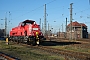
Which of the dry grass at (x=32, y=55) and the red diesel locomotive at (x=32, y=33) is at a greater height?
the red diesel locomotive at (x=32, y=33)

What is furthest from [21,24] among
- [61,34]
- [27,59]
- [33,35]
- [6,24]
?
[61,34]

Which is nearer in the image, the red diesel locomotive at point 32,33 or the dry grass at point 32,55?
the dry grass at point 32,55

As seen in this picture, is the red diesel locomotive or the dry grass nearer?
the dry grass

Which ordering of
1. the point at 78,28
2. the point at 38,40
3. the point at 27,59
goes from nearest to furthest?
the point at 27,59, the point at 38,40, the point at 78,28

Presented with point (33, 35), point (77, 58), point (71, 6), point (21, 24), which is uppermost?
point (71, 6)

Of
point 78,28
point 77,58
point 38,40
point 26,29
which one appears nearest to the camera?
point 77,58

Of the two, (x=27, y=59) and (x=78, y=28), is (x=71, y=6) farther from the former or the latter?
(x=78, y=28)

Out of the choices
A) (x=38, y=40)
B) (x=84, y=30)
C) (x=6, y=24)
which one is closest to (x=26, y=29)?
(x=38, y=40)

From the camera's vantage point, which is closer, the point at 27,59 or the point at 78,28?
the point at 27,59

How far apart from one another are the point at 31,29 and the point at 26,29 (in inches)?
65.2

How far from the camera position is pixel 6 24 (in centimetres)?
6744

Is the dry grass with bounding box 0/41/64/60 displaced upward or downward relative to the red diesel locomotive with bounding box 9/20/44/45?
downward

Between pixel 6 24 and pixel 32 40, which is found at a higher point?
pixel 6 24

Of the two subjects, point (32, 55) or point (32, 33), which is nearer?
point (32, 55)
